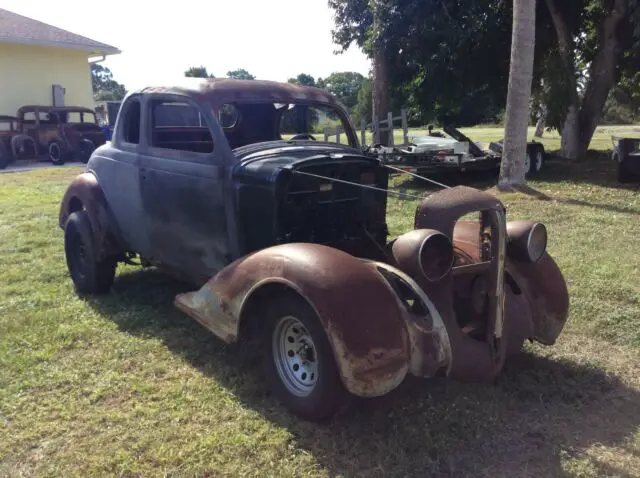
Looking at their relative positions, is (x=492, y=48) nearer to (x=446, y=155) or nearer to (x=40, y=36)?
(x=446, y=155)

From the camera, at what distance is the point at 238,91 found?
15.1ft

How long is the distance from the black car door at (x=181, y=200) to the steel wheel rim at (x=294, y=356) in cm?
100

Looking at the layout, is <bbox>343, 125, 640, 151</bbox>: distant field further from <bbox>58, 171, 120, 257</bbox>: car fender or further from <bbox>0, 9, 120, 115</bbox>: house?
<bbox>0, 9, 120, 115</bbox>: house

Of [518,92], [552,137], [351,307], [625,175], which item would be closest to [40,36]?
[518,92]

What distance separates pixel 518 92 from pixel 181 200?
7.47 metres

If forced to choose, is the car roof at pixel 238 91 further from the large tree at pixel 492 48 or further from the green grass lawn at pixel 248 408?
the large tree at pixel 492 48

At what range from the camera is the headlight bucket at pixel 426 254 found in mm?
3285

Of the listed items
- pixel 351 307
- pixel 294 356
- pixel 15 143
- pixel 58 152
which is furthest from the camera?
pixel 15 143

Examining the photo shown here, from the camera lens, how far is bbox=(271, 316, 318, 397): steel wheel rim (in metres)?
3.42

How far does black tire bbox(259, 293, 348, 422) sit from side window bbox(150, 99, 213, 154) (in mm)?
2198

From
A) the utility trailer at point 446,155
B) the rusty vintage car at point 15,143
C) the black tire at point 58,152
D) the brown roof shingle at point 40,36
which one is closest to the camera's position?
the utility trailer at point 446,155

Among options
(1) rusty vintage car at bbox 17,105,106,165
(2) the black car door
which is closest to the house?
(1) rusty vintage car at bbox 17,105,106,165

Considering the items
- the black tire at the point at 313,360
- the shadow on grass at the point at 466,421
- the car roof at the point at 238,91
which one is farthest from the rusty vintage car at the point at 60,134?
the black tire at the point at 313,360

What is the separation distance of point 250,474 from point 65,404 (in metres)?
1.38
